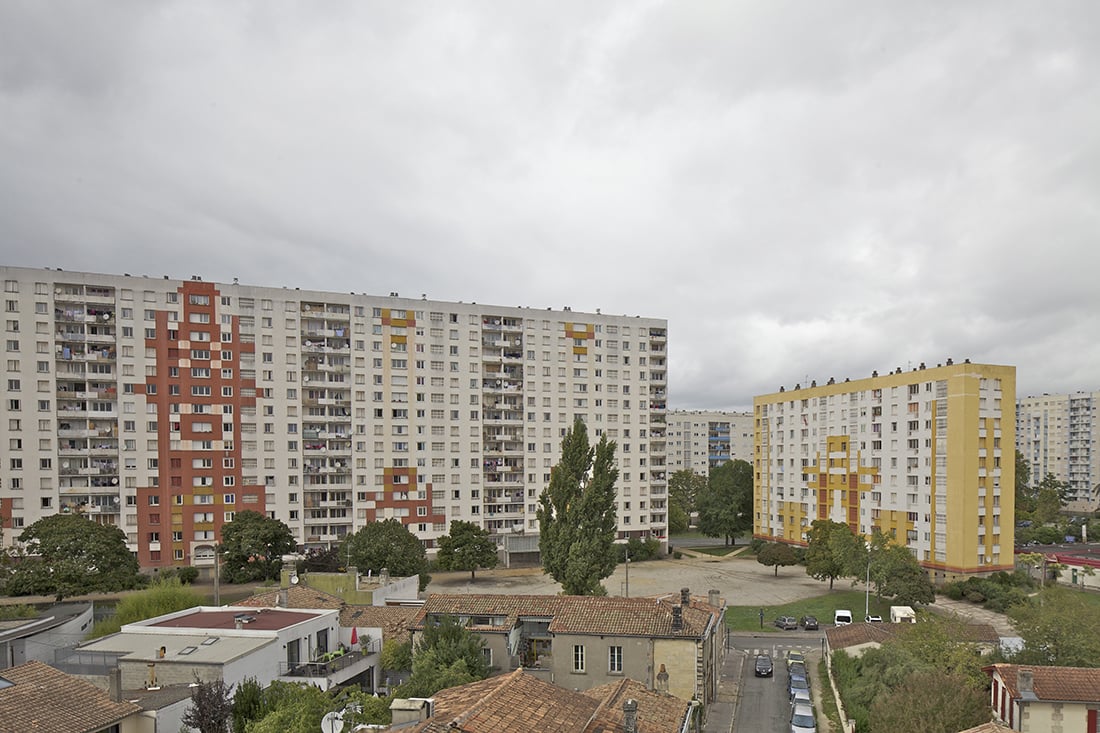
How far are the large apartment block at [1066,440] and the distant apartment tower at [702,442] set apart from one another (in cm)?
7150

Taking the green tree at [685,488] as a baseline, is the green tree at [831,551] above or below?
above

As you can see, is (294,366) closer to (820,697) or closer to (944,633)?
(820,697)

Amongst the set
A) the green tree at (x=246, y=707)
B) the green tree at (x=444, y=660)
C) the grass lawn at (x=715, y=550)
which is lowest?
the grass lawn at (x=715, y=550)

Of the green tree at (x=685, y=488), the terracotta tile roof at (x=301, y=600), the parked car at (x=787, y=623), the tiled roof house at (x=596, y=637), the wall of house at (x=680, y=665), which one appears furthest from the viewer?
the green tree at (x=685, y=488)

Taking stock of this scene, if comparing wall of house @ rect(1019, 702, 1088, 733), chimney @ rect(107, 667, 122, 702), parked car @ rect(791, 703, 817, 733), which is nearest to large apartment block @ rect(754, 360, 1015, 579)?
parked car @ rect(791, 703, 817, 733)

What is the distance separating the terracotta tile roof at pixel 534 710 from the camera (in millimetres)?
17781

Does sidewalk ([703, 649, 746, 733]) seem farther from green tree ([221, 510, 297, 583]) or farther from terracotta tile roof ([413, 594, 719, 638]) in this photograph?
green tree ([221, 510, 297, 583])

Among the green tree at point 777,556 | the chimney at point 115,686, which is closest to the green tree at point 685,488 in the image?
the green tree at point 777,556

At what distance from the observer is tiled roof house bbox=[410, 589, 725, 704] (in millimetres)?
32000

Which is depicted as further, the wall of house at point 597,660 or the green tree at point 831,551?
the green tree at point 831,551

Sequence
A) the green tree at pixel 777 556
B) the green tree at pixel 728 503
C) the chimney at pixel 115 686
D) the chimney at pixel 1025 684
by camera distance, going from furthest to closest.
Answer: the green tree at pixel 728 503
the green tree at pixel 777 556
the chimney at pixel 1025 684
the chimney at pixel 115 686

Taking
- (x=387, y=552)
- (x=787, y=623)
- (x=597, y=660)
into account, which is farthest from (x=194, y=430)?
(x=787, y=623)

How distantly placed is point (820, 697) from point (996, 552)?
39.4 m

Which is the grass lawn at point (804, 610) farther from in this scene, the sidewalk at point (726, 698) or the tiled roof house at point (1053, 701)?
the tiled roof house at point (1053, 701)
